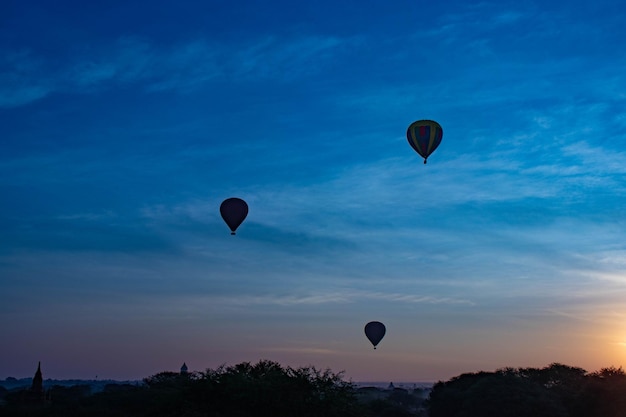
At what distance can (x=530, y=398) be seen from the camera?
83.4 m

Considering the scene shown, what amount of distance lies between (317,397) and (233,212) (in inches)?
873

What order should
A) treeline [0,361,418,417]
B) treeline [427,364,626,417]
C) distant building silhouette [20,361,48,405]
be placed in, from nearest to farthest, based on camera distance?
1. treeline [0,361,418,417]
2. treeline [427,364,626,417]
3. distant building silhouette [20,361,48,405]

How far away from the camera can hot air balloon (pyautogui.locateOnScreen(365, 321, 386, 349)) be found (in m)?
83.1

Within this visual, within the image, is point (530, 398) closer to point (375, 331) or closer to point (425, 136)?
point (375, 331)

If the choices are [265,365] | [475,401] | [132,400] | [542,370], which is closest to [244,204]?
[265,365]

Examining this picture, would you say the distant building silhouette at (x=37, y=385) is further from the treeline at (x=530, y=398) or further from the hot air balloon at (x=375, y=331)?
the treeline at (x=530, y=398)

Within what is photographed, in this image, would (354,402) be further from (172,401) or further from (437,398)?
(437,398)

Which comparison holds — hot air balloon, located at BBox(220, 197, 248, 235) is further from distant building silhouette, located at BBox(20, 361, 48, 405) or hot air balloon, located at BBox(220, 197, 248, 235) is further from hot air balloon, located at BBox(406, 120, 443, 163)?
distant building silhouette, located at BBox(20, 361, 48, 405)

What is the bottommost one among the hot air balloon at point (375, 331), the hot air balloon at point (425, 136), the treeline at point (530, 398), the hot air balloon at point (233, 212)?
the treeline at point (530, 398)

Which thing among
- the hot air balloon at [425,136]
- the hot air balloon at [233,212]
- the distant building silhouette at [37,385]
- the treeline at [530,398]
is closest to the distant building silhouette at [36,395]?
the distant building silhouette at [37,385]

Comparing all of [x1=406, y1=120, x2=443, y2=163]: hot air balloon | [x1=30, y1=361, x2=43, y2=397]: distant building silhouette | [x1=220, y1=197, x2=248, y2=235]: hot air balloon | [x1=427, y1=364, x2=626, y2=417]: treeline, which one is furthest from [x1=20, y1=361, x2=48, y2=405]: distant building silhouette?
[x1=406, y1=120, x2=443, y2=163]: hot air balloon

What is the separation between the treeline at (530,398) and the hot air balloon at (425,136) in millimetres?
36527

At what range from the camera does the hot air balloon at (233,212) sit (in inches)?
2518

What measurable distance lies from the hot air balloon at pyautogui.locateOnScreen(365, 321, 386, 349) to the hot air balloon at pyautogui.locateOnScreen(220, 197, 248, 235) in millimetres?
27270
